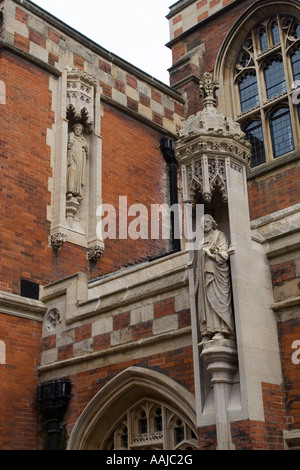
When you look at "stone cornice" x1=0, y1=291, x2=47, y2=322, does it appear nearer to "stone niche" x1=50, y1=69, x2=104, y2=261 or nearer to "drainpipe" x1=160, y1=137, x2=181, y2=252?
"stone niche" x1=50, y1=69, x2=104, y2=261

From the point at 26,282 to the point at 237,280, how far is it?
488 centimetres

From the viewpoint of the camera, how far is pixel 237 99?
15539 mm

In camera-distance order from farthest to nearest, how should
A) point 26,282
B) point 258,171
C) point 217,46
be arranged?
point 217,46
point 258,171
point 26,282

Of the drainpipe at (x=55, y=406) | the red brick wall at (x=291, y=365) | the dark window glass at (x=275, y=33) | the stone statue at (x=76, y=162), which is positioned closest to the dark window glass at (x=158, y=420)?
the drainpipe at (x=55, y=406)

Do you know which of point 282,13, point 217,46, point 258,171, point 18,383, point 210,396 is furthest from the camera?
point 217,46

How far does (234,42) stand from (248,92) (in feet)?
4.68

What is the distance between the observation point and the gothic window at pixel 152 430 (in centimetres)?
843

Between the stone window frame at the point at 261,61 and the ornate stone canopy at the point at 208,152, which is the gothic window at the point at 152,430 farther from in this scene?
the stone window frame at the point at 261,61

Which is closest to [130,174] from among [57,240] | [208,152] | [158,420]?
[57,240]

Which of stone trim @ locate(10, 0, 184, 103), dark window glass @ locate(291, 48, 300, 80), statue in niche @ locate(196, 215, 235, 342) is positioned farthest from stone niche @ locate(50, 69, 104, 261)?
statue in niche @ locate(196, 215, 235, 342)

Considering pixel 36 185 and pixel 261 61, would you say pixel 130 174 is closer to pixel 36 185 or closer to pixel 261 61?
pixel 36 185

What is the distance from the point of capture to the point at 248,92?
15.5m

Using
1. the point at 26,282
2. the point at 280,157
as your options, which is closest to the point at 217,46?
the point at 280,157

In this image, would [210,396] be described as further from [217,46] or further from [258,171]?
[217,46]
